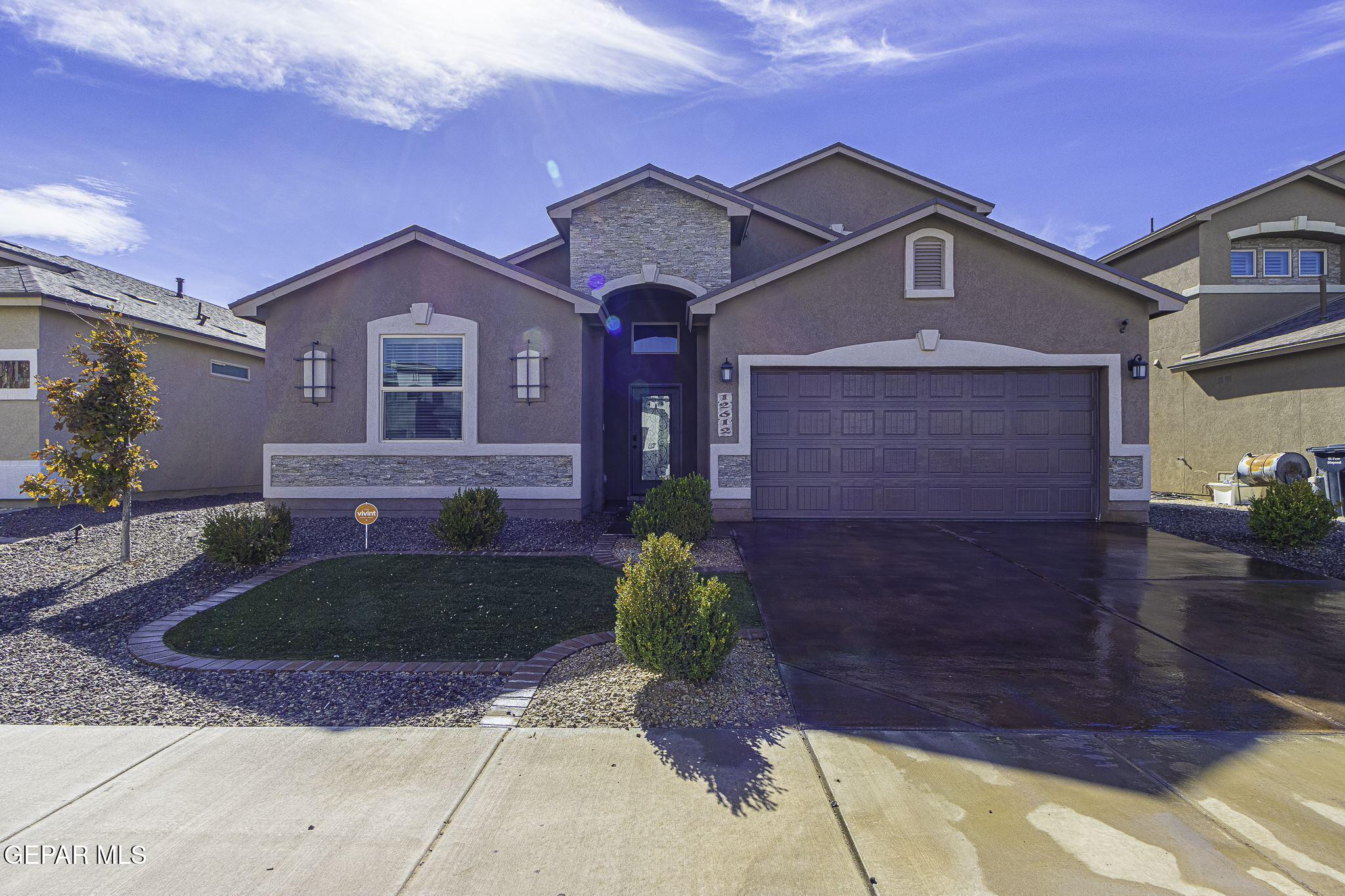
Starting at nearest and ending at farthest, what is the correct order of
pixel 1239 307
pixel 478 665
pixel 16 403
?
pixel 478 665 → pixel 16 403 → pixel 1239 307

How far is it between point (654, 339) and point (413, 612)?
341 inches

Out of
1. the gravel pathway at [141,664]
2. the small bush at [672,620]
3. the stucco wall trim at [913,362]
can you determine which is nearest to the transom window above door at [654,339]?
the stucco wall trim at [913,362]

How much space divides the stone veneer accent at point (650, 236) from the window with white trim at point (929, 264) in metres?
3.35

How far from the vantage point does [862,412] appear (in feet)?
33.5

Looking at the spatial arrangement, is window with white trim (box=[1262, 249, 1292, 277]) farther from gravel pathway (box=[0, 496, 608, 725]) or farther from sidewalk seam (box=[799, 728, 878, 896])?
sidewalk seam (box=[799, 728, 878, 896])

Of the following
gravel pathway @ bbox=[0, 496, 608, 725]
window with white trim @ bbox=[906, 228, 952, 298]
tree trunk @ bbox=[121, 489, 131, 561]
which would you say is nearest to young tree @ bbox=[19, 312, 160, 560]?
tree trunk @ bbox=[121, 489, 131, 561]

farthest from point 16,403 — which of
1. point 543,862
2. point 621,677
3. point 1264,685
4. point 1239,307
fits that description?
point 1239,307

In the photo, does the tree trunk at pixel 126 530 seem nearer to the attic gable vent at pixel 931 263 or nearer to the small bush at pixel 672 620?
the small bush at pixel 672 620

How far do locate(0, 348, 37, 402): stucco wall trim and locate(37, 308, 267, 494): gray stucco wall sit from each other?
11 centimetres

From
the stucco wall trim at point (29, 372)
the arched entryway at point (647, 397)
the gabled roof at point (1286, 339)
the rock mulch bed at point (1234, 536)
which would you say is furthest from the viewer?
the arched entryway at point (647, 397)

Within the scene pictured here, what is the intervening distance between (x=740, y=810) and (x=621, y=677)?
5.02ft

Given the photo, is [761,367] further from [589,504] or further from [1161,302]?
[1161,302]

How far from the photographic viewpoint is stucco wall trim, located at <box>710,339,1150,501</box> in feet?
32.6

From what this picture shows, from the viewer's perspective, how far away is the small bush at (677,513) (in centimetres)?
789
